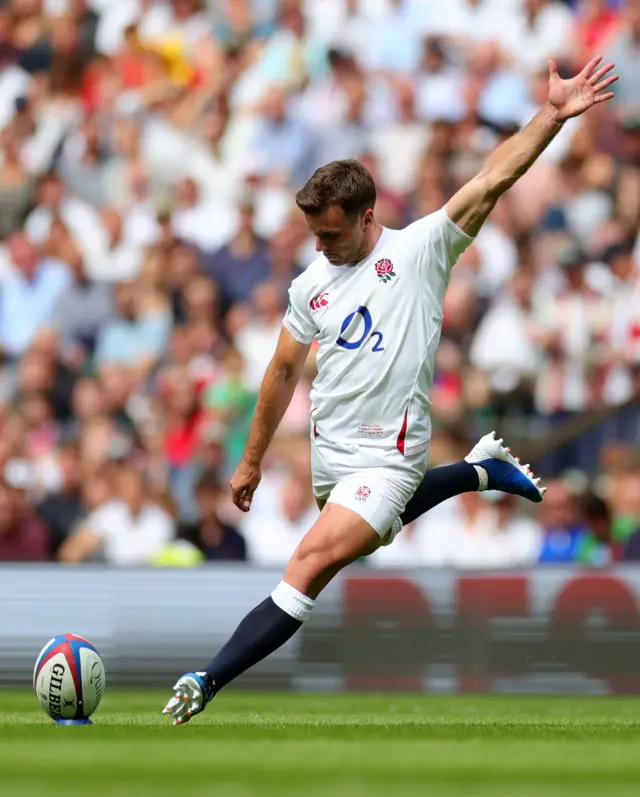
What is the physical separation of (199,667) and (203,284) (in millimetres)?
4721

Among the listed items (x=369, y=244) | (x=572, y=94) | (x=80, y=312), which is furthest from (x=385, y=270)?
(x=80, y=312)

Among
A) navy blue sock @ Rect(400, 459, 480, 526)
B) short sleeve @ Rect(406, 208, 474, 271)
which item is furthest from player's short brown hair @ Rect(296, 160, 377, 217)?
navy blue sock @ Rect(400, 459, 480, 526)

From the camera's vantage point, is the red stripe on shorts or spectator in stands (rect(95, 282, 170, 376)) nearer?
the red stripe on shorts

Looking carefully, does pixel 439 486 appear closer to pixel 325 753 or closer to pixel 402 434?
pixel 402 434

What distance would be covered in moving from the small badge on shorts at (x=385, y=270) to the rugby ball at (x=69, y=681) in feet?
7.11

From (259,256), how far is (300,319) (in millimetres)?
7918

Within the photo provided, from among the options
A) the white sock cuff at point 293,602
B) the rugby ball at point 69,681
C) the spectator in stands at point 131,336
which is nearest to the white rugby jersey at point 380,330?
the white sock cuff at point 293,602

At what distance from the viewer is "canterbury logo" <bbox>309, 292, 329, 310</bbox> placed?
7941 mm

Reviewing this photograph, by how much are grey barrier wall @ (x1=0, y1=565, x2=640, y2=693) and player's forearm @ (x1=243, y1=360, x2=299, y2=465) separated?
379 centimetres

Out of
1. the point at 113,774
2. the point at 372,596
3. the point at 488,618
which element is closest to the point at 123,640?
the point at 372,596

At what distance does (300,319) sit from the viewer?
8.05 metres

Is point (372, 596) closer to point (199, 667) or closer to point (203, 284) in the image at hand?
point (199, 667)

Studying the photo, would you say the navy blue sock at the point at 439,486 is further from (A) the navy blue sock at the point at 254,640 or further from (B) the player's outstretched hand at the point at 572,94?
(B) the player's outstretched hand at the point at 572,94

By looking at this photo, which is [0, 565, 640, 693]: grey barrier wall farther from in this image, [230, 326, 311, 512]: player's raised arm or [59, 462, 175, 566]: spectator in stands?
[230, 326, 311, 512]: player's raised arm
